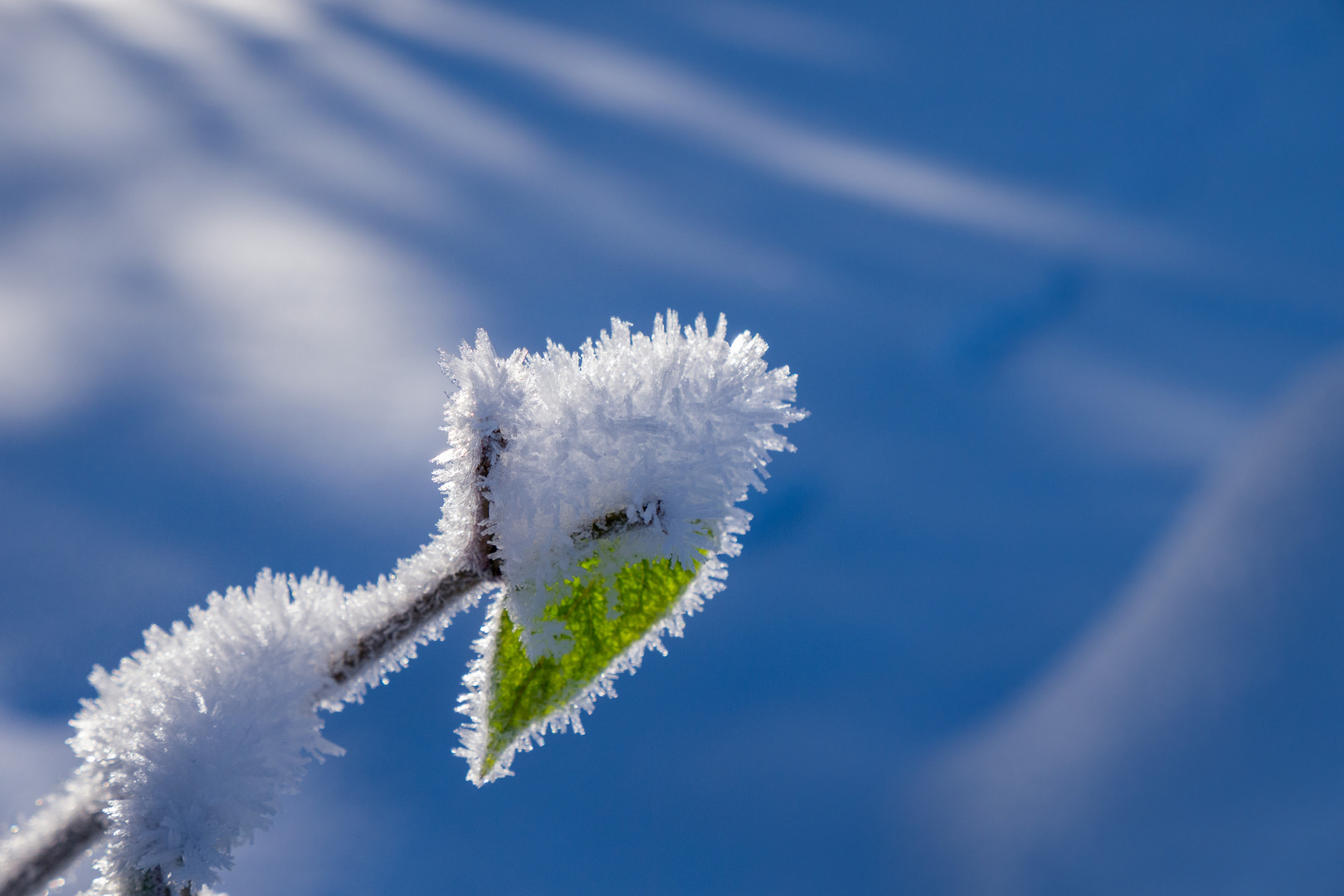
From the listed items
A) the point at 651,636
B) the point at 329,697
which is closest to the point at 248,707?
the point at 329,697

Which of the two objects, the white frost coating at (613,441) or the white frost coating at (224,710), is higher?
the white frost coating at (613,441)

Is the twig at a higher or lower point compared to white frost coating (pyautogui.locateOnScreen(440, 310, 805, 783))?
lower

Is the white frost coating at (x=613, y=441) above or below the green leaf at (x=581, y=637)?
above

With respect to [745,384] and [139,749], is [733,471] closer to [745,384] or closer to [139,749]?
[745,384]

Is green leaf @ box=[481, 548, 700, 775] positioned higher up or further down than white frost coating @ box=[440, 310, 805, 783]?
further down

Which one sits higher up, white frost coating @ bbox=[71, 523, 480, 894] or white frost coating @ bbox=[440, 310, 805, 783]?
white frost coating @ bbox=[440, 310, 805, 783]

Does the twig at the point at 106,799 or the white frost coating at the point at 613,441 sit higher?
the white frost coating at the point at 613,441

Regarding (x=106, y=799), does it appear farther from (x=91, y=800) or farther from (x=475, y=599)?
(x=475, y=599)
